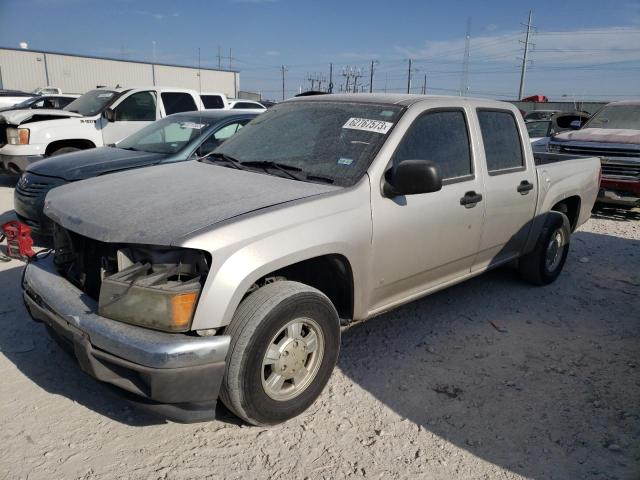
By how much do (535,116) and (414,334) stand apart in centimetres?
1857

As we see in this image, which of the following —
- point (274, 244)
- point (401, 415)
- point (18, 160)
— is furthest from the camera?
point (18, 160)

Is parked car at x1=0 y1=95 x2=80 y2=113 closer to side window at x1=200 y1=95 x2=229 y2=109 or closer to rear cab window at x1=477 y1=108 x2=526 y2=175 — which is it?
side window at x1=200 y1=95 x2=229 y2=109

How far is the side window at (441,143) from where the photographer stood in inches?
138

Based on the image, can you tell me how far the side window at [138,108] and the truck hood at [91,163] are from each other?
2.96 metres

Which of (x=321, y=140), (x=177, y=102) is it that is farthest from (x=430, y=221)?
(x=177, y=102)

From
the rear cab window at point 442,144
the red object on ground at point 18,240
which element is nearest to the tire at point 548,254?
the rear cab window at point 442,144

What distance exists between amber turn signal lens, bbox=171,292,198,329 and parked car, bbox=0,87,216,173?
724cm

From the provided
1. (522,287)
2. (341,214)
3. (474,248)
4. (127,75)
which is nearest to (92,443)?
(341,214)

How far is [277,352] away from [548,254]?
3577mm

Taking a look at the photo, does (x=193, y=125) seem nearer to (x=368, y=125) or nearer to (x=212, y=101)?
(x=368, y=125)

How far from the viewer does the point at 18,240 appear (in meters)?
4.89

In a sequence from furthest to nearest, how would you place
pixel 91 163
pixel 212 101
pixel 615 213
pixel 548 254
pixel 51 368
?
pixel 212 101
pixel 615 213
pixel 91 163
pixel 548 254
pixel 51 368

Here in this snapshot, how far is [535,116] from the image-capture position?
20.2m

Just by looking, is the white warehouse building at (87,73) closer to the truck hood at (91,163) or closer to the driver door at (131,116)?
the driver door at (131,116)
